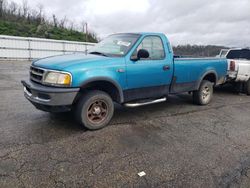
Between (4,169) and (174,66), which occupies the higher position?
(174,66)

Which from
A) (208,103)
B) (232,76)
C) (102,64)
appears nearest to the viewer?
(102,64)

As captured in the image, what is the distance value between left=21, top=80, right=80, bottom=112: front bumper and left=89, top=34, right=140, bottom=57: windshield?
53.0 inches

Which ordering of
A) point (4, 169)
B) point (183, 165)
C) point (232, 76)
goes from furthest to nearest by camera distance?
point (232, 76) → point (183, 165) → point (4, 169)

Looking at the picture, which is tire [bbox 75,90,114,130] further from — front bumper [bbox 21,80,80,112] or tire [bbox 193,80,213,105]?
tire [bbox 193,80,213,105]

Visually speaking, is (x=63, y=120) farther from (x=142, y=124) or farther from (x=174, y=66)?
(x=174, y=66)

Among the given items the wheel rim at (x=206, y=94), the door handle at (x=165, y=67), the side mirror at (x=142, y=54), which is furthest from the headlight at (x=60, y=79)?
the wheel rim at (x=206, y=94)

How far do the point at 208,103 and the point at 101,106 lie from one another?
4071 millimetres

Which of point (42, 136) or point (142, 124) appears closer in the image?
point (42, 136)

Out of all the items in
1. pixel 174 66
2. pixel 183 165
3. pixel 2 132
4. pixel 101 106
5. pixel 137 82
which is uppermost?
pixel 174 66

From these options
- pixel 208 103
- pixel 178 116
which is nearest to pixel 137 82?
pixel 178 116

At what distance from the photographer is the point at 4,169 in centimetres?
289

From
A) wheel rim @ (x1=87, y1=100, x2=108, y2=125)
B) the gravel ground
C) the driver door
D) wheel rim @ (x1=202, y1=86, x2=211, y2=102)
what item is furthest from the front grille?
wheel rim @ (x1=202, y1=86, x2=211, y2=102)

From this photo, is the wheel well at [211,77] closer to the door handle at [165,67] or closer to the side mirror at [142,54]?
the door handle at [165,67]

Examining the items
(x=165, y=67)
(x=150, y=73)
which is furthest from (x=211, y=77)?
(x=150, y=73)
